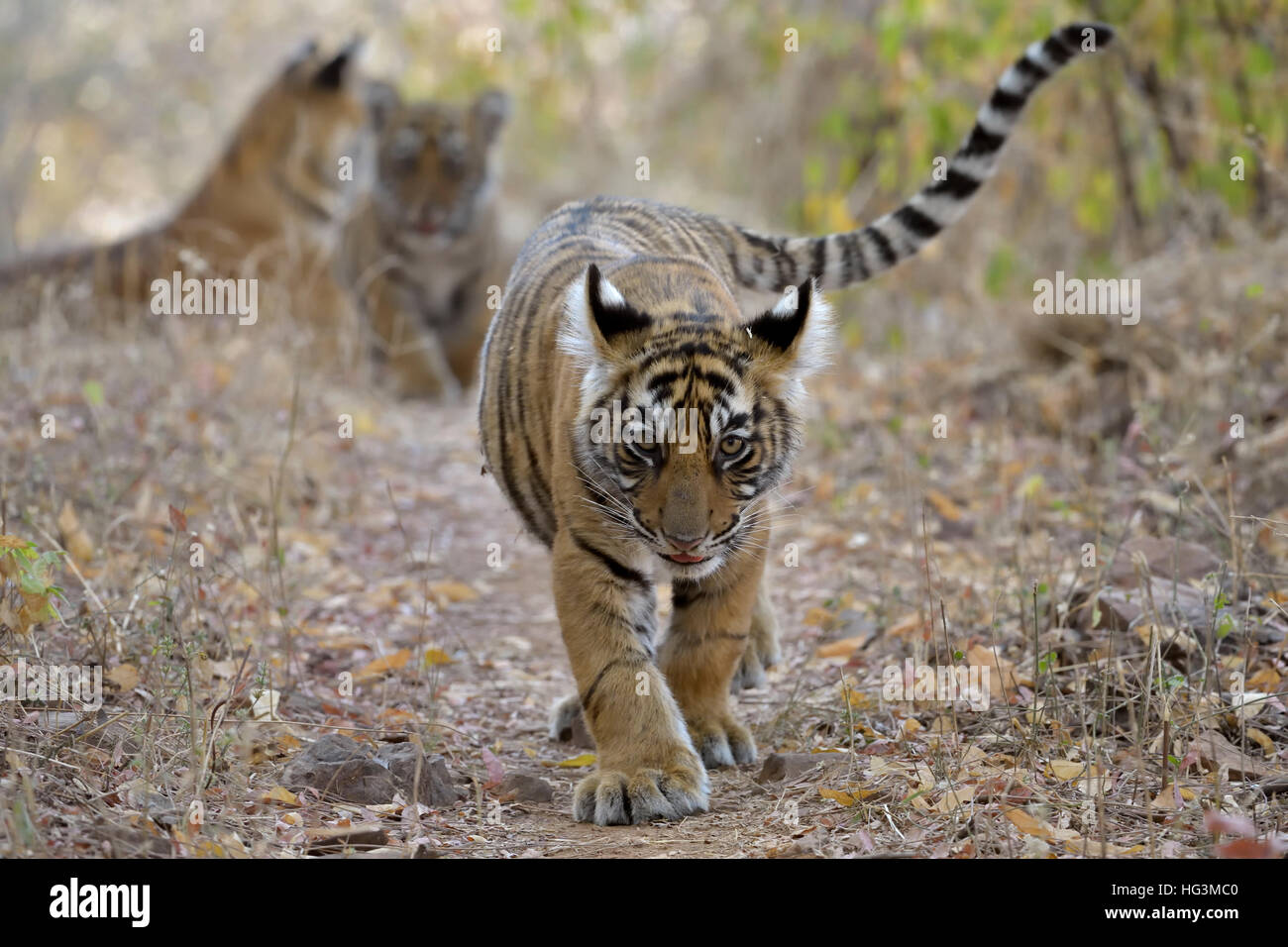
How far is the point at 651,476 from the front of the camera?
4.00 m

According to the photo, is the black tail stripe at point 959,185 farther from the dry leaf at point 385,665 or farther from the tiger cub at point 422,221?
the tiger cub at point 422,221

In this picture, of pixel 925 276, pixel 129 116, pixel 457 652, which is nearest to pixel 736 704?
pixel 457 652

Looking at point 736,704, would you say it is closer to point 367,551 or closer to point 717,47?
point 367,551

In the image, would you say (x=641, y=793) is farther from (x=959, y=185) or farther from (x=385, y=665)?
(x=959, y=185)

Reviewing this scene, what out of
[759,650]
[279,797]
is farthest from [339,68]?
[279,797]

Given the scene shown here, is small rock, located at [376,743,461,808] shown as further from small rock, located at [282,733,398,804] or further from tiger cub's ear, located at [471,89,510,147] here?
tiger cub's ear, located at [471,89,510,147]

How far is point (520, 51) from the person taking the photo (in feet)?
48.8

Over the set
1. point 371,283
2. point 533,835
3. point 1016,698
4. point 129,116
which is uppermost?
point 129,116

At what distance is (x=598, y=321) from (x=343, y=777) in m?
1.51

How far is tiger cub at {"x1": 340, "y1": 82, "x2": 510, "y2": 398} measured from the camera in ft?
34.9

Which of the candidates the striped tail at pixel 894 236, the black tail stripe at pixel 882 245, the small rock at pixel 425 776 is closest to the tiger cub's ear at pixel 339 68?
the striped tail at pixel 894 236

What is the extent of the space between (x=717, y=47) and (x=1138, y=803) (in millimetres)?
10892

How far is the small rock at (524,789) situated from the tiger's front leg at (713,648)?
578mm

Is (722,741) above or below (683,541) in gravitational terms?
below
